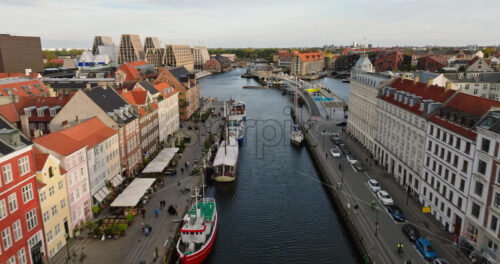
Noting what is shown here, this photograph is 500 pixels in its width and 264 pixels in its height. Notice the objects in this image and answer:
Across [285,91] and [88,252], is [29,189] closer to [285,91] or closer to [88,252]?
[88,252]

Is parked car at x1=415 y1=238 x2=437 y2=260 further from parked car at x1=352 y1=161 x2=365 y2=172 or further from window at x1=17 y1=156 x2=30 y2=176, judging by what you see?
window at x1=17 y1=156 x2=30 y2=176

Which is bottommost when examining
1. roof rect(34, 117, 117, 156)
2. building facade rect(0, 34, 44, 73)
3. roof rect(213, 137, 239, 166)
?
roof rect(213, 137, 239, 166)

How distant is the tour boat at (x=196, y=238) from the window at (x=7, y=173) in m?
17.7

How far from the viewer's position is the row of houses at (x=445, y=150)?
1410 inches

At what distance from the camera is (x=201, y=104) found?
134250 millimetres

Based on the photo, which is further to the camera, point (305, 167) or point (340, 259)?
point (305, 167)

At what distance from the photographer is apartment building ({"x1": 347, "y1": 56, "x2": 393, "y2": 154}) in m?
71.1

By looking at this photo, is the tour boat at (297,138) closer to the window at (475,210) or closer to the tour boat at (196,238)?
the tour boat at (196,238)

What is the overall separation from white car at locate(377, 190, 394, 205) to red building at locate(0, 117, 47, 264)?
41.7 m

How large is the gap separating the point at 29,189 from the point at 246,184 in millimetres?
36724

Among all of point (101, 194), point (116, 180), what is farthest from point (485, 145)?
point (116, 180)

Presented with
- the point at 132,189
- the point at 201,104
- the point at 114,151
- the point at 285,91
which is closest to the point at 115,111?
the point at 114,151

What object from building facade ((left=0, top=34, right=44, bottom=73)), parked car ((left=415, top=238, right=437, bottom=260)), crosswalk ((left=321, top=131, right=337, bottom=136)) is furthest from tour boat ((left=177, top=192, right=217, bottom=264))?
building facade ((left=0, top=34, right=44, bottom=73))

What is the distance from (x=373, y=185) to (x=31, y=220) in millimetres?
44679
